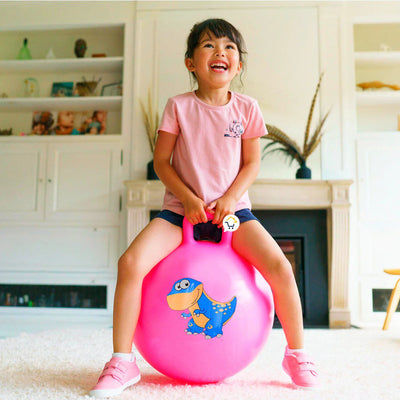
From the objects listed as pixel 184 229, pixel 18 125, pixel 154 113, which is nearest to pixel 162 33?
pixel 154 113

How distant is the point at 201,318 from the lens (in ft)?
3.27

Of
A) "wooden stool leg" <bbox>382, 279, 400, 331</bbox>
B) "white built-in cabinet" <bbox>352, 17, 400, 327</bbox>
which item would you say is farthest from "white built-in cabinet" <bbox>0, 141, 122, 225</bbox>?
"wooden stool leg" <bbox>382, 279, 400, 331</bbox>

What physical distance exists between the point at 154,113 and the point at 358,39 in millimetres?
1795

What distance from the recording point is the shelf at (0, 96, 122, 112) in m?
3.20

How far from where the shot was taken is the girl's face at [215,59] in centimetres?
121

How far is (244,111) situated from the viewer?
1274 millimetres

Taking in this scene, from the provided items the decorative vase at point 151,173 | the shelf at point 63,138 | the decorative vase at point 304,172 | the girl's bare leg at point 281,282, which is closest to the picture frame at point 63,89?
the shelf at point 63,138

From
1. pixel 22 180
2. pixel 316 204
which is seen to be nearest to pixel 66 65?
pixel 22 180

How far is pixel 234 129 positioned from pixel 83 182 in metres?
2.12

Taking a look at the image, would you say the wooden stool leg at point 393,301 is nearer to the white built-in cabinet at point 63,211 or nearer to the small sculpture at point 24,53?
the white built-in cabinet at point 63,211

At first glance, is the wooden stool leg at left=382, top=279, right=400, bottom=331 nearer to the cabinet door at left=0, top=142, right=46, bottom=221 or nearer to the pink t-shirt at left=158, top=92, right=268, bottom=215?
the pink t-shirt at left=158, top=92, right=268, bottom=215

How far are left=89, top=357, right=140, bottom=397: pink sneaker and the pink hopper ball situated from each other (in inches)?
2.2

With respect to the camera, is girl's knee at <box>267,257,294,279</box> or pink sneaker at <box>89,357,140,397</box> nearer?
pink sneaker at <box>89,357,140,397</box>

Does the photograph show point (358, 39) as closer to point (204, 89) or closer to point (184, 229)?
point (204, 89)
